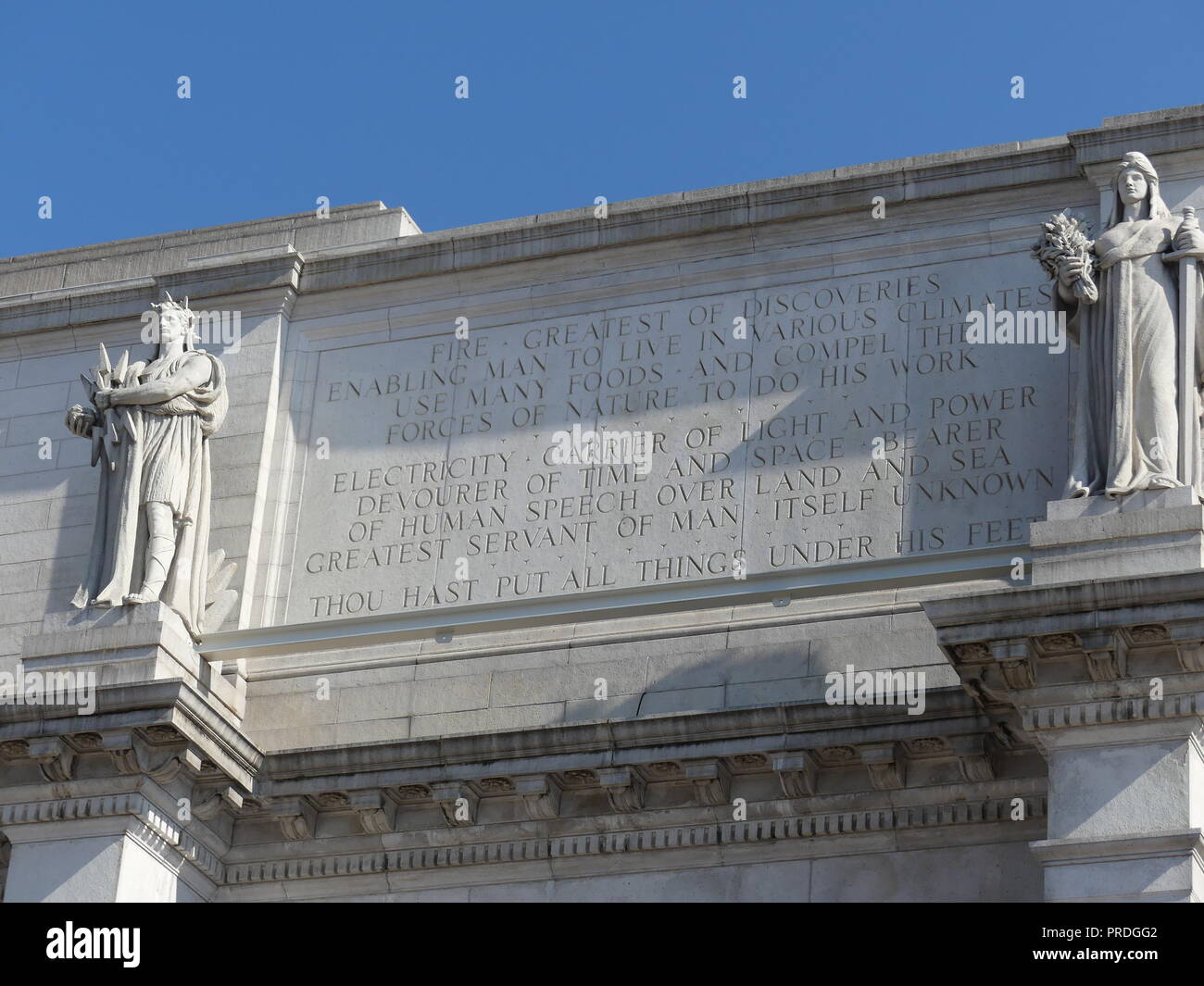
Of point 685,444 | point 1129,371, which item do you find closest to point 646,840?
point 685,444

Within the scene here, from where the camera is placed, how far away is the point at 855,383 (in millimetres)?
22453

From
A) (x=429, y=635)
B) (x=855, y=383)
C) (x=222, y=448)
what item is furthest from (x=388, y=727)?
(x=855, y=383)

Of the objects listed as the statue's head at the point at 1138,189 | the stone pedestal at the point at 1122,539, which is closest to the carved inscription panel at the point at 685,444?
the statue's head at the point at 1138,189

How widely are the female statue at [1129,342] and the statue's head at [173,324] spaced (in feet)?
25.6

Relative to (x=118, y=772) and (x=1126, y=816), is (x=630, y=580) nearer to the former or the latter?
(x=118, y=772)

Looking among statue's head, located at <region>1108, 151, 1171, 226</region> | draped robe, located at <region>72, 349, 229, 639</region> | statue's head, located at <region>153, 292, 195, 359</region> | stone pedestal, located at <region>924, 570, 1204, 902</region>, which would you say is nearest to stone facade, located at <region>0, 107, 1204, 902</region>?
stone pedestal, located at <region>924, 570, 1204, 902</region>

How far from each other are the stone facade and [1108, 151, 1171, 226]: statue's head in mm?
1622

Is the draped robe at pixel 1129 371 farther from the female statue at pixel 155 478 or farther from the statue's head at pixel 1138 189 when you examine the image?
the female statue at pixel 155 478

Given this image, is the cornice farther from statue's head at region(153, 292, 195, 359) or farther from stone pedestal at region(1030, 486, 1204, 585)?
statue's head at region(153, 292, 195, 359)

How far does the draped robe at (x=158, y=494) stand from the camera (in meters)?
22.1

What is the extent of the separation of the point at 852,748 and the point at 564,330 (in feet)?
18.4
